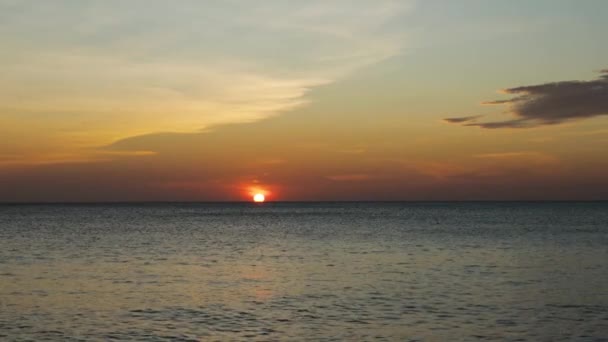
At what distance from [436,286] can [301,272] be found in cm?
1117

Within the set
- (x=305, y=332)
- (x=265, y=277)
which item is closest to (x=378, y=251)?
(x=265, y=277)

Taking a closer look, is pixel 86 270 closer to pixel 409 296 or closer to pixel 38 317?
pixel 38 317

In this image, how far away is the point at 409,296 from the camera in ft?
117

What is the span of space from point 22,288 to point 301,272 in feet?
58.8

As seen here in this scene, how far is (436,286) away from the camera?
1560 inches

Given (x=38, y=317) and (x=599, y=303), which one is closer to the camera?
(x=38, y=317)

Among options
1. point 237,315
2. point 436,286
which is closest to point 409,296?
point 436,286

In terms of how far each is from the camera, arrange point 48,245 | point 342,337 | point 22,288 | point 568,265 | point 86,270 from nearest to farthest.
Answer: point 342,337
point 22,288
point 86,270
point 568,265
point 48,245

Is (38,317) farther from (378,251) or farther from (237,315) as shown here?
(378,251)

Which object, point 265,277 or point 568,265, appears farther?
point 568,265

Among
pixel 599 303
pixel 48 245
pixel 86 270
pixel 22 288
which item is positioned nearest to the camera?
pixel 599 303

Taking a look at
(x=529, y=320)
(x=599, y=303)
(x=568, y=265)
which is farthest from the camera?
(x=568, y=265)

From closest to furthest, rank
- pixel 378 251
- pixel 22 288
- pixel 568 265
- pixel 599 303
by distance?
1. pixel 599 303
2. pixel 22 288
3. pixel 568 265
4. pixel 378 251

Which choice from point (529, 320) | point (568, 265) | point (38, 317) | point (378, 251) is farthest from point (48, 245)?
point (529, 320)
